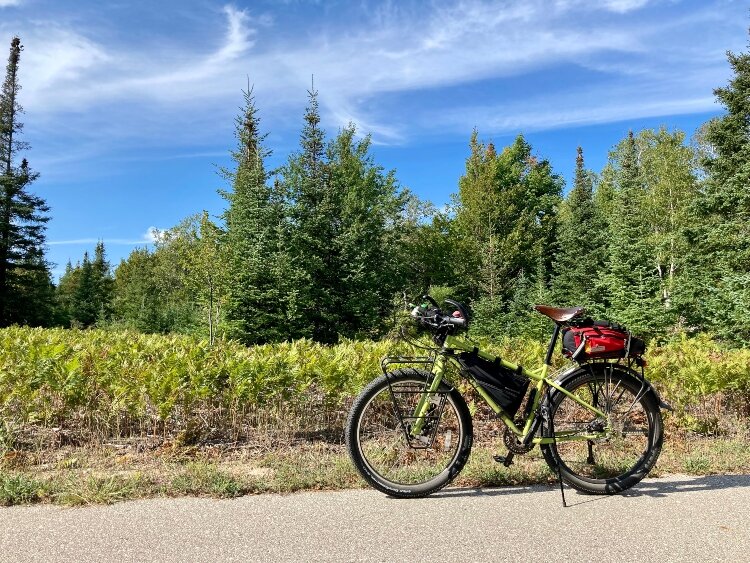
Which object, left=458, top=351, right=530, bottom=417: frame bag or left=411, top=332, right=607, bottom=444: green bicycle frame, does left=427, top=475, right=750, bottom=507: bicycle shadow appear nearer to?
left=411, top=332, right=607, bottom=444: green bicycle frame

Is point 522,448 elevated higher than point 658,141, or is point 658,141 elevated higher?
point 658,141

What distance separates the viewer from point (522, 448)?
3.46m

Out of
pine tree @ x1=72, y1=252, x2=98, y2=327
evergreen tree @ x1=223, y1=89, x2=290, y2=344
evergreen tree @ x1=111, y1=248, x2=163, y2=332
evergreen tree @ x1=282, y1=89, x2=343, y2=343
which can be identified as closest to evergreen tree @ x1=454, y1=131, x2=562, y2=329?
evergreen tree @ x1=282, y1=89, x2=343, y2=343

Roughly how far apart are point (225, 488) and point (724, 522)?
286 centimetres

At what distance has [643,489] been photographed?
3480 mm


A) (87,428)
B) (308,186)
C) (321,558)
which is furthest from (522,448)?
(308,186)

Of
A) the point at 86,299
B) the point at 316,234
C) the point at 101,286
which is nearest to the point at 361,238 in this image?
the point at 316,234

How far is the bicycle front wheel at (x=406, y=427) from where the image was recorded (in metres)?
3.43

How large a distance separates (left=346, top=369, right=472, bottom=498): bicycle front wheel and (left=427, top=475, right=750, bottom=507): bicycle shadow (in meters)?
0.17

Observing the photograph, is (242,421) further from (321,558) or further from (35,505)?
(321,558)

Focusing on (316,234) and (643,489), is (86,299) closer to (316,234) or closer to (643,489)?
(316,234)

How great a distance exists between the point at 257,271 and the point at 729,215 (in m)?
16.0

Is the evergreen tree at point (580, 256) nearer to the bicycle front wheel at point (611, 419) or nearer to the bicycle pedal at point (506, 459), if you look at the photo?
the bicycle front wheel at point (611, 419)

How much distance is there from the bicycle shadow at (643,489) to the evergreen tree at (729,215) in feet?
43.2
